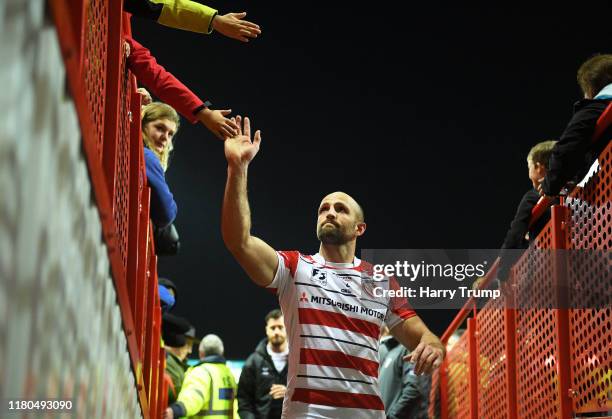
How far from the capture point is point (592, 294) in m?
3.63

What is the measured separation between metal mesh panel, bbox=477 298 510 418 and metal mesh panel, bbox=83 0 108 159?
3223 millimetres

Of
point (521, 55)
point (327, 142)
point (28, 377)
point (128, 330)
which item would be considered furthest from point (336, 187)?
point (28, 377)

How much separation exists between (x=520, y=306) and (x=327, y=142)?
1036 cm

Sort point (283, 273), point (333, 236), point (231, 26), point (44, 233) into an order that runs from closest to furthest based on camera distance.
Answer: point (44, 233) < point (231, 26) < point (283, 273) < point (333, 236)

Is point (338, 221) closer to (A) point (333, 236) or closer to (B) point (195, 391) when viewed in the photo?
(A) point (333, 236)

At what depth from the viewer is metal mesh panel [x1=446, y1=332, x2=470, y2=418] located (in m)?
6.73

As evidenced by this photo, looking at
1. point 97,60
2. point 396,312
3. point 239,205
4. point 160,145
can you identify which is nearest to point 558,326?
point 396,312

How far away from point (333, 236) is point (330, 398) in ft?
2.71

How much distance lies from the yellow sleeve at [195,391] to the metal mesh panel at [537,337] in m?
2.63

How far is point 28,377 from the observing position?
1.25 m

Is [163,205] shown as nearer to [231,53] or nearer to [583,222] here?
[583,222]

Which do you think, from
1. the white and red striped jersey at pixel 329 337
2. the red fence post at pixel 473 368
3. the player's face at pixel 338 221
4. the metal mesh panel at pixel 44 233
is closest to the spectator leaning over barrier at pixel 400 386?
the red fence post at pixel 473 368

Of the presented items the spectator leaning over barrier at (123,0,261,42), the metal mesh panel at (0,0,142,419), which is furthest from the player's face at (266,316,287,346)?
the metal mesh panel at (0,0,142,419)

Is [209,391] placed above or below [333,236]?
below
